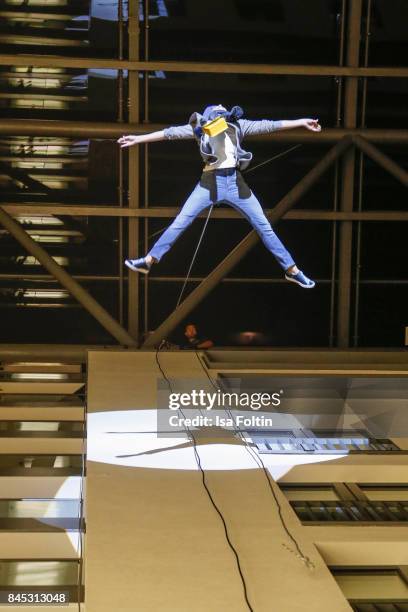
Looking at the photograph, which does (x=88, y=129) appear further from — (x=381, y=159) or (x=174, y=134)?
(x=381, y=159)

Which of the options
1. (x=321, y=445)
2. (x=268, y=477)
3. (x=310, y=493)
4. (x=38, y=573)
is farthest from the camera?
(x=321, y=445)

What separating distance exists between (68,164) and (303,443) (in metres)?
5.57

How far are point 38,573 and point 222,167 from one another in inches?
166

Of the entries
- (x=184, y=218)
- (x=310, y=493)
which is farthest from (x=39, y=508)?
(x=184, y=218)

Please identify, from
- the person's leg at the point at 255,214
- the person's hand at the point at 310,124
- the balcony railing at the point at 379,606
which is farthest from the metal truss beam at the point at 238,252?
the balcony railing at the point at 379,606

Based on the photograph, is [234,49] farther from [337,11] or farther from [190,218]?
[190,218]

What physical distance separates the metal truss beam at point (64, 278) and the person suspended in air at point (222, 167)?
1.67m

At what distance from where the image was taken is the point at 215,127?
25.4ft

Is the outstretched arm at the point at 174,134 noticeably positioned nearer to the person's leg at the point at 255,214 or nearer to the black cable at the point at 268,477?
the person's leg at the point at 255,214

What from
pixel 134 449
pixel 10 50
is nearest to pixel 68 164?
pixel 10 50

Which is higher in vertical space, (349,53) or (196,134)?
(349,53)

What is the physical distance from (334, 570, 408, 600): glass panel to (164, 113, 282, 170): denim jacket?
4.26 metres

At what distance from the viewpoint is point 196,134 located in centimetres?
774

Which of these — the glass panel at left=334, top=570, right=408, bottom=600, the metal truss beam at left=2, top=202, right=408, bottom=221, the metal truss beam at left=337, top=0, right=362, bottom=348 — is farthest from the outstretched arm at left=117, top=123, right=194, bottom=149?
the glass panel at left=334, top=570, right=408, bottom=600
